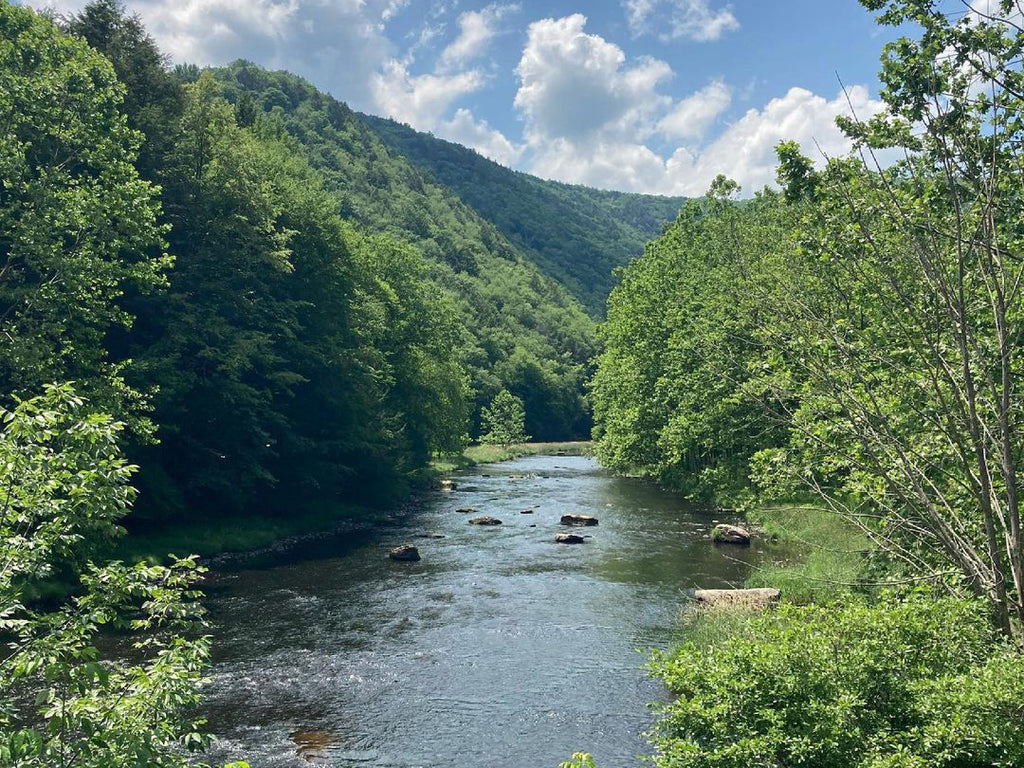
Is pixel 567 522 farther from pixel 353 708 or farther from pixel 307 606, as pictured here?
pixel 353 708

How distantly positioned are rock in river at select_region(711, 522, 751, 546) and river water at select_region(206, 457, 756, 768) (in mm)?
665

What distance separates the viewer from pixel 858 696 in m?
8.36

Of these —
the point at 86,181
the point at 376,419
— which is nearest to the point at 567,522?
the point at 376,419

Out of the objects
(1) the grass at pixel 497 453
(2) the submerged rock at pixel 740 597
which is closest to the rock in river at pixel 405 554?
(2) the submerged rock at pixel 740 597

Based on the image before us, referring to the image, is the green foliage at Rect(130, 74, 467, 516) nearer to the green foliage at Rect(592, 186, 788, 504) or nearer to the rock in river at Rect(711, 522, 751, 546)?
the green foliage at Rect(592, 186, 788, 504)

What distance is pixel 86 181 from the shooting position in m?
27.1

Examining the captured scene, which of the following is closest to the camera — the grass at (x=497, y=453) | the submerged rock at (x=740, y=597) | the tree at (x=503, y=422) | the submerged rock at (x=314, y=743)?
the submerged rock at (x=314, y=743)

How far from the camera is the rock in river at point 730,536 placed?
108 ft

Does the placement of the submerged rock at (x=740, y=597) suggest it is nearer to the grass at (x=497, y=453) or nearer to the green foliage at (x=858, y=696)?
the green foliage at (x=858, y=696)

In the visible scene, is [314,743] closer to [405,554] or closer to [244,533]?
[405,554]

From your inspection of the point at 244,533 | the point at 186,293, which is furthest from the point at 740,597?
the point at 186,293

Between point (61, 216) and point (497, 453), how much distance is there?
266 feet

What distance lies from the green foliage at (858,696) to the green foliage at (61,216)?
20659mm

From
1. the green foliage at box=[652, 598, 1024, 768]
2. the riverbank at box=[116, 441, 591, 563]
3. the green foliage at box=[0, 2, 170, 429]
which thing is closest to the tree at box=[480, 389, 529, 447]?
the riverbank at box=[116, 441, 591, 563]
